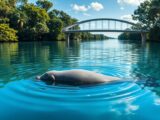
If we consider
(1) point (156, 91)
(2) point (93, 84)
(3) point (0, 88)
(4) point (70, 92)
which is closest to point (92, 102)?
(4) point (70, 92)

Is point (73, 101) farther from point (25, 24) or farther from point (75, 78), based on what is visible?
point (25, 24)

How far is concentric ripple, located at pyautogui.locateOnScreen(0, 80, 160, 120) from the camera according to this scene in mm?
6438

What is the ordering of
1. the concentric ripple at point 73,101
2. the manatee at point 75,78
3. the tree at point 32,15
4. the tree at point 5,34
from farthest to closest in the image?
the tree at point 32,15, the tree at point 5,34, the manatee at point 75,78, the concentric ripple at point 73,101

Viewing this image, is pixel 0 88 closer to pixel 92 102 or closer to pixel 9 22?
pixel 92 102

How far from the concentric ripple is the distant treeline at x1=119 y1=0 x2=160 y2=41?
75.0 m

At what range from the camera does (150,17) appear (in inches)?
3337

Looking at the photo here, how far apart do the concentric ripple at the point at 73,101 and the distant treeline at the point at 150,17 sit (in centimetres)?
7502

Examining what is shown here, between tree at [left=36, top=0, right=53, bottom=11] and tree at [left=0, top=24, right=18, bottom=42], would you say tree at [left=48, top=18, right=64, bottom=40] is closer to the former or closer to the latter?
tree at [left=36, top=0, right=53, bottom=11]

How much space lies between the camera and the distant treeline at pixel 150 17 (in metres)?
79.7

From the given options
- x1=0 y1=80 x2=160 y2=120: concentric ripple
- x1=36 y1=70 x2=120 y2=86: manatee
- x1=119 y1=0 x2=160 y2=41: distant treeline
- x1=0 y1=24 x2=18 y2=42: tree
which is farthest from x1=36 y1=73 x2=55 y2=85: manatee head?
x1=119 y1=0 x2=160 y2=41: distant treeline

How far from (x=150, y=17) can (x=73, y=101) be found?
82.3 metres

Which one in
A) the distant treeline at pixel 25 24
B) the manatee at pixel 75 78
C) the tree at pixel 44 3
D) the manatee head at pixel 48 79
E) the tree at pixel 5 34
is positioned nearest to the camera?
the manatee at pixel 75 78

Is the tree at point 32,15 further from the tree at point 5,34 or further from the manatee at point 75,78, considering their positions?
the manatee at point 75,78

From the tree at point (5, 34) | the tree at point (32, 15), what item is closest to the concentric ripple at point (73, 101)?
the tree at point (5, 34)
